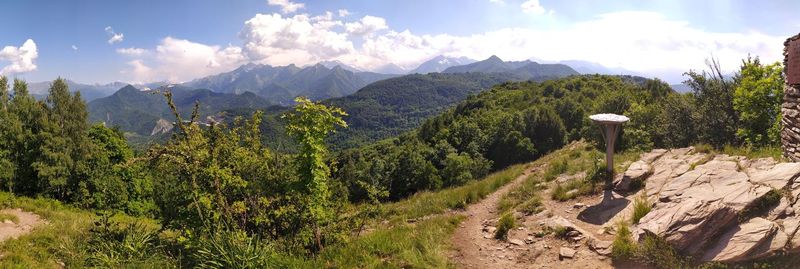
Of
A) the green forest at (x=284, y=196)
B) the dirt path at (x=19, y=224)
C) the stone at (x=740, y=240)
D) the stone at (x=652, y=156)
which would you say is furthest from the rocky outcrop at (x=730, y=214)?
the dirt path at (x=19, y=224)

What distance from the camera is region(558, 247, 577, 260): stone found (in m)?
7.96

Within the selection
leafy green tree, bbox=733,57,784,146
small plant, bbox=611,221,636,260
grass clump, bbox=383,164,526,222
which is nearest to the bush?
grass clump, bbox=383,164,526,222

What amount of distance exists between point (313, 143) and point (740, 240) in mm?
7610

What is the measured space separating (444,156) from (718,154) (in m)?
54.2

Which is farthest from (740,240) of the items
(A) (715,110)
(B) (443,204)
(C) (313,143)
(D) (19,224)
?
(D) (19,224)

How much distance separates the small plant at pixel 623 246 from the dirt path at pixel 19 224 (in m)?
14.6

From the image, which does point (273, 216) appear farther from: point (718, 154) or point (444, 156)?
point (444, 156)

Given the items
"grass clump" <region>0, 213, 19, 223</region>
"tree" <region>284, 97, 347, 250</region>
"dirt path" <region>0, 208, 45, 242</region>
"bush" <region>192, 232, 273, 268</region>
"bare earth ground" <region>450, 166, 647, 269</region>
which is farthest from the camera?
"grass clump" <region>0, 213, 19, 223</region>

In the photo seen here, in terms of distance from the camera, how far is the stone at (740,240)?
6215 mm

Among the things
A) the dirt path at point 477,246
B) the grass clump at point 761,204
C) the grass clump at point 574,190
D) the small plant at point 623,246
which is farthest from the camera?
the grass clump at point 574,190

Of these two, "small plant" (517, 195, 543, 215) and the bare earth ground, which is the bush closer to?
the bare earth ground

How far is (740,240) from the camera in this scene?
639cm

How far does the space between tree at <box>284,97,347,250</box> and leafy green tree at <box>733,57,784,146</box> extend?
1303 cm

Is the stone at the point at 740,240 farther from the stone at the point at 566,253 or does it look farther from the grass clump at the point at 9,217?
the grass clump at the point at 9,217
